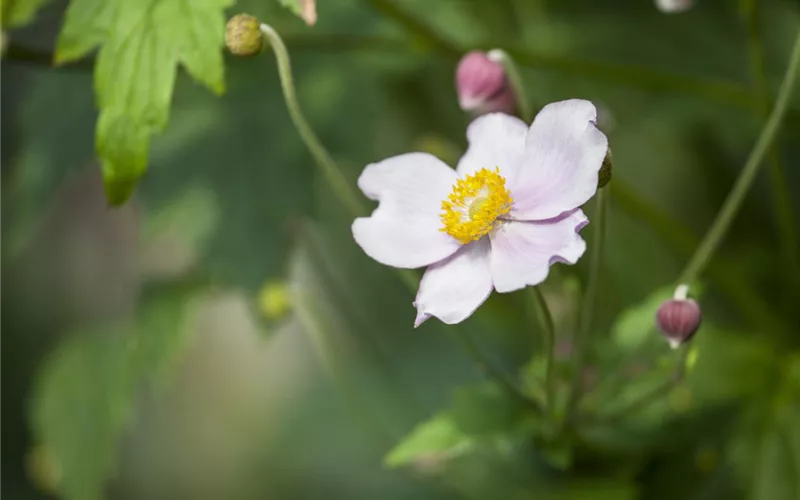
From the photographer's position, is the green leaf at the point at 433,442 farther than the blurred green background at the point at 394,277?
No

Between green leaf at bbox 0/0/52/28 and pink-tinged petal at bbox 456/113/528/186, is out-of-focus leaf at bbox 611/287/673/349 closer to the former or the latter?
pink-tinged petal at bbox 456/113/528/186

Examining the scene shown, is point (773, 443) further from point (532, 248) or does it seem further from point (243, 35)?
point (243, 35)

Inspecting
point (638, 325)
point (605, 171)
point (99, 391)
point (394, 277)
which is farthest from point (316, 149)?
point (394, 277)

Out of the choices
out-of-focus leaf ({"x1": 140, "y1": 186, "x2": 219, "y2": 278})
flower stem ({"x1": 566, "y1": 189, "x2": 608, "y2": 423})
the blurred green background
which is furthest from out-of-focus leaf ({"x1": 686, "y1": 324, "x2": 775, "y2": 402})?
out-of-focus leaf ({"x1": 140, "y1": 186, "x2": 219, "y2": 278})

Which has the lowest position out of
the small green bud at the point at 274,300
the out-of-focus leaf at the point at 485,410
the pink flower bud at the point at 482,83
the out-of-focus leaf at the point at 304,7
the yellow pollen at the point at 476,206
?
the small green bud at the point at 274,300

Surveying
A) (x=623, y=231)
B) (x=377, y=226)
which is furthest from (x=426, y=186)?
(x=623, y=231)

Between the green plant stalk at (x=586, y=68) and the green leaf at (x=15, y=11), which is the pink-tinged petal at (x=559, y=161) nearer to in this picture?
the green plant stalk at (x=586, y=68)

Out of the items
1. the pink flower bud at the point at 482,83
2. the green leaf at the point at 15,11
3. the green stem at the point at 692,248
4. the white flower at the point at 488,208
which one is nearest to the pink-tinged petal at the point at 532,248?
the white flower at the point at 488,208
